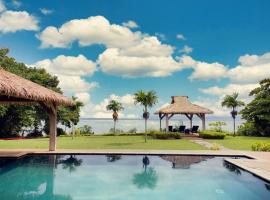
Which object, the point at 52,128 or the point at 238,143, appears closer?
the point at 52,128

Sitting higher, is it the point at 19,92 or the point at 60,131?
the point at 19,92

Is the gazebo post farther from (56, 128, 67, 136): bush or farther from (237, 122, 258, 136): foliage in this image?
(237, 122, 258, 136): foliage

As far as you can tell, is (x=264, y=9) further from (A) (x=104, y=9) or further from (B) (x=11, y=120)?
(B) (x=11, y=120)

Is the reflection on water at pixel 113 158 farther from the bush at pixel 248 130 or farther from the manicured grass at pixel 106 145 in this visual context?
the bush at pixel 248 130

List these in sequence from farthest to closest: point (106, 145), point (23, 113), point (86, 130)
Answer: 1. point (86, 130)
2. point (23, 113)
3. point (106, 145)

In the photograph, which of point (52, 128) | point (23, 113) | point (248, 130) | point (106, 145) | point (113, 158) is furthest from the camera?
point (248, 130)

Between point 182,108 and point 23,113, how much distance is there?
14.4 m

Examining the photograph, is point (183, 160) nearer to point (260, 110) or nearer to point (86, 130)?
point (260, 110)

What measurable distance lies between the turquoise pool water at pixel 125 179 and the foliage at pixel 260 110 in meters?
20.1

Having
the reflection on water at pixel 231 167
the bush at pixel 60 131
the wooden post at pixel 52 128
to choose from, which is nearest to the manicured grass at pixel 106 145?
the wooden post at pixel 52 128

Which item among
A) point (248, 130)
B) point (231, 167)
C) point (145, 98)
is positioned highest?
point (145, 98)

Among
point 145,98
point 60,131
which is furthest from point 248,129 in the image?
point 60,131

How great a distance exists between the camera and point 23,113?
28.7 meters

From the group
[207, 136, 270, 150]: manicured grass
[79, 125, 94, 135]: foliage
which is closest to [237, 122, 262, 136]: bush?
[207, 136, 270, 150]: manicured grass
